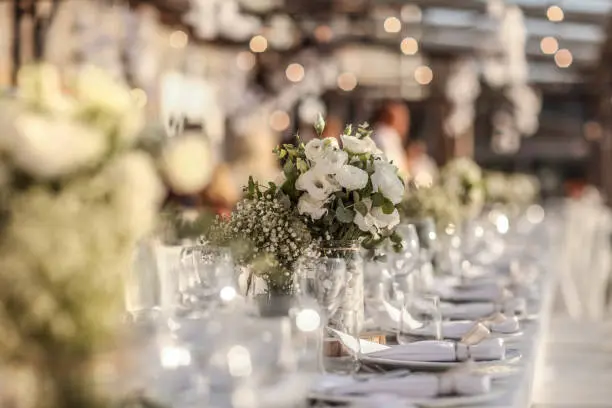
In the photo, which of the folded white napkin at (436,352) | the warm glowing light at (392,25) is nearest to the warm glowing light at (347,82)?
the warm glowing light at (392,25)

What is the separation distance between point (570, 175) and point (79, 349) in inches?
848

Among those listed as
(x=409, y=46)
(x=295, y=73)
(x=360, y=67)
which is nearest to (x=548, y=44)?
(x=409, y=46)

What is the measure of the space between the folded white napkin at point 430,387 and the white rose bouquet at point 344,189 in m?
0.68

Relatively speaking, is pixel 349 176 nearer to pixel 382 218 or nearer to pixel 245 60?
pixel 382 218

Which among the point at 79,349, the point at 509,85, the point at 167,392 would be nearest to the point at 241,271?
the point at 167,392

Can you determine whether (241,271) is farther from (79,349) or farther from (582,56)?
(582,56)

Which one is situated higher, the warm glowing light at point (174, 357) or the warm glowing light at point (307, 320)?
the warm glowing light at point (307, 320)

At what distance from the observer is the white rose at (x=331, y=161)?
7.77ft

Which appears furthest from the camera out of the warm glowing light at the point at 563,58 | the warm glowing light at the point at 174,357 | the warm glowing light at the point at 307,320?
the warm glowing light at the point at 563,58

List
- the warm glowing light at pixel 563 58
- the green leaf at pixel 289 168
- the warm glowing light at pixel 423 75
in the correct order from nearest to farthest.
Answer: the green leaf at pixel 289 168
the warm glowing light at pixel 563 58
the warm glowing light at pixel 423 75

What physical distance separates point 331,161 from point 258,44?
37.0 feet

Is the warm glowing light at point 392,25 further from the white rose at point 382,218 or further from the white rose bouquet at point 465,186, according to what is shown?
the white rose at point 382,218

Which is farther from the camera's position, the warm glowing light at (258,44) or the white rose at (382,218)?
the warm glowing light at (258,44)

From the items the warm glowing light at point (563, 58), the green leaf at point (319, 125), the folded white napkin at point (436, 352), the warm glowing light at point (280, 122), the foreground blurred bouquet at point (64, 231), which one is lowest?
the folded white napkin at point (436, 352)
